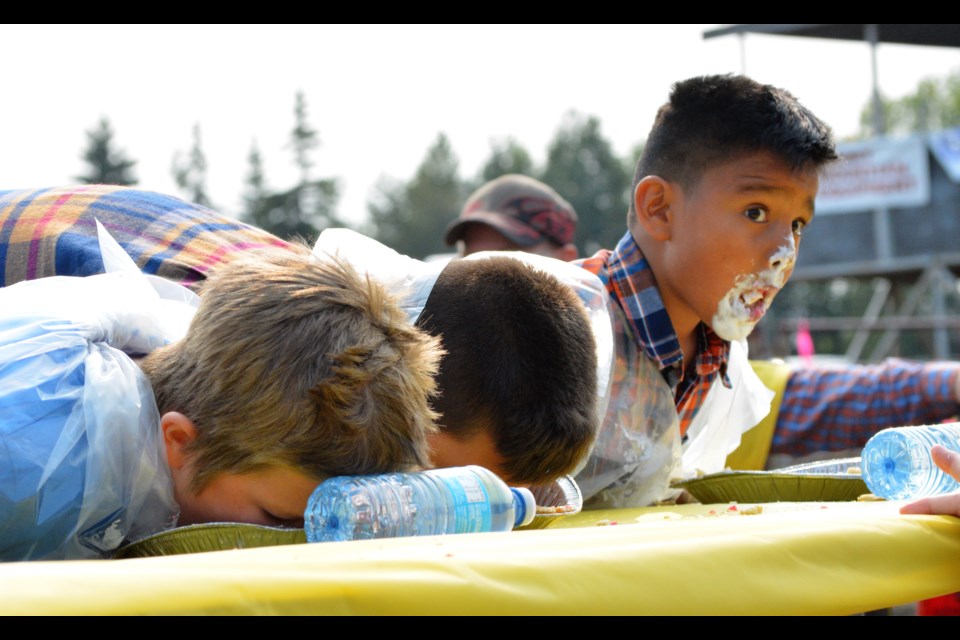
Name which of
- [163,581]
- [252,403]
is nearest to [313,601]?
[163,581]

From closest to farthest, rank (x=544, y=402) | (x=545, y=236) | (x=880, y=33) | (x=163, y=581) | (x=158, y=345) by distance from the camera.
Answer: (x=163, y=581)
(x=158, y=345)
(x=544, y=402)
(x=545, y=236)
(x=880, y=33)

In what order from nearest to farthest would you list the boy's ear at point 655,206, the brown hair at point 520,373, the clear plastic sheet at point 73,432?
1. the clear plastic sheet at point 73,432
2. the brown hair at point 520,373
3. the boy's ear at point 655,206

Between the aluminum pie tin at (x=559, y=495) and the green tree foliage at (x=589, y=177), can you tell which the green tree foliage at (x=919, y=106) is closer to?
the green tree foliage at (x=589, y=177)

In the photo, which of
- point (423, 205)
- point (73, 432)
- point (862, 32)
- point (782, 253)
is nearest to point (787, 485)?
point (782, 253)

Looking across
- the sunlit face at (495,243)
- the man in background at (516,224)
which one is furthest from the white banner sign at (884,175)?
the sunlit face at (495,243)

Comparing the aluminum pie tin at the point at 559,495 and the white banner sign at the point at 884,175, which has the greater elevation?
the white banner sign at the point at 884,175

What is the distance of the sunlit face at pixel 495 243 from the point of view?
5.07 m

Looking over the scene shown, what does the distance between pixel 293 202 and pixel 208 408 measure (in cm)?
4248

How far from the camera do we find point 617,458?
8.00 ft

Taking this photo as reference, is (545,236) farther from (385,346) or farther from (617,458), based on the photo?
(385,346)

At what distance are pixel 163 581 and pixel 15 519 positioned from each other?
540 millimetres

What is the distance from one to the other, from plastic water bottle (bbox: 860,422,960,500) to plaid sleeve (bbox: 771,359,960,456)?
2.30 meters

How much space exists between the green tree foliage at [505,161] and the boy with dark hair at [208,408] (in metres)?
49.2

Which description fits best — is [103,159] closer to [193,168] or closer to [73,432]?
[193,168]
